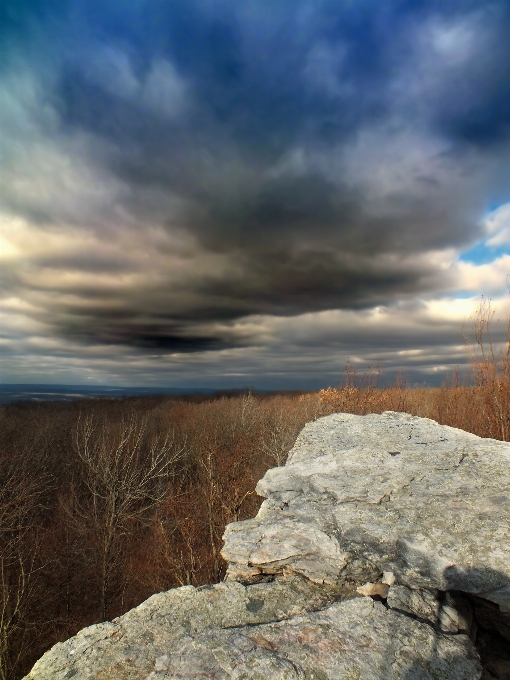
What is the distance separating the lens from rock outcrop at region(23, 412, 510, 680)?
280cm

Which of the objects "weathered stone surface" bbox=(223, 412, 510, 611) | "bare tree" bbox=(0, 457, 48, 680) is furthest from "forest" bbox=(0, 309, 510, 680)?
"weathered stone surface" bbox=(223, 412, 510, 611)

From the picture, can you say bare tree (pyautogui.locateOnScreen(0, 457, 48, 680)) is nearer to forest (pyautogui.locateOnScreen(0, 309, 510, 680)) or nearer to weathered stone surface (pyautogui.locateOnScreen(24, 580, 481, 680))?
forest (pyautogui.locateOnScreen(0, 309, 510, 680))

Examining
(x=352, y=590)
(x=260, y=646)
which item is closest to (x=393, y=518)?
(x=352, y=590)

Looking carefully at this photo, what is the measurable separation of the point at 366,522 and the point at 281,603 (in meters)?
1.10

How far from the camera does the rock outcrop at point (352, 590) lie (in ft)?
9.20

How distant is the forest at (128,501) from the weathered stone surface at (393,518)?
401 centimetres

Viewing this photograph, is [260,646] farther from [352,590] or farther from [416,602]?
[416,602]

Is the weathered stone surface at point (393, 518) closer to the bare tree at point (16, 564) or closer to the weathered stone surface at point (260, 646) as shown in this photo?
the weathered stone surface at point (260, 646)

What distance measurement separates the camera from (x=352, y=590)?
3699 mm

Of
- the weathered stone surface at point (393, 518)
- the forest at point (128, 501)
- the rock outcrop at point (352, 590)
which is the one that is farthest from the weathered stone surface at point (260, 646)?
the forest at point (128, 501)

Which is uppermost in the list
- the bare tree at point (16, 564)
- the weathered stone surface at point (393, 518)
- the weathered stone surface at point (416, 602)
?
the weathered stone surface at point (393, 518)

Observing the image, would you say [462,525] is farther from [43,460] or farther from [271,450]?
[43,460]

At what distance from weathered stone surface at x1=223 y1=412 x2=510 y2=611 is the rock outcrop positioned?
0.4 inches

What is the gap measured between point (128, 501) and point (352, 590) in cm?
2667
